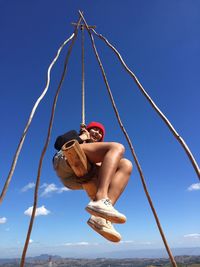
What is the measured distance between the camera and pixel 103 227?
12.3ft

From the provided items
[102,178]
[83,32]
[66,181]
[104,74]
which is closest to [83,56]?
[83,32]

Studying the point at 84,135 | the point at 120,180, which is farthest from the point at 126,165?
the point at 84,135

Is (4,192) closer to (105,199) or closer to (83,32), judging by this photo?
(105,199)

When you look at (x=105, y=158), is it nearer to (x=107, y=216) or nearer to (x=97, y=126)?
(x=107, y=216)

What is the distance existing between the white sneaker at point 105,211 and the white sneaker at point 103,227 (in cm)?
9

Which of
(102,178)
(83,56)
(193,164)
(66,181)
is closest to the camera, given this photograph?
(193,164)

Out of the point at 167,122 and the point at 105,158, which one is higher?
the point at 167,122

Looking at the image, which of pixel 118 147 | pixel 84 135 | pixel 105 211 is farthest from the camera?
pixel 84 135

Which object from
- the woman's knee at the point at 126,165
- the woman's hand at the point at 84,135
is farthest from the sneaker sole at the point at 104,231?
the woman's hand at the point at 84,135

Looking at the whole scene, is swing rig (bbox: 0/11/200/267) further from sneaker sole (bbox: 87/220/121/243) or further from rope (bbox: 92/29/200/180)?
sneaker sole (bbox: 87/220/121/243)

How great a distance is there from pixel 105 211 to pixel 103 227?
22 centimetres

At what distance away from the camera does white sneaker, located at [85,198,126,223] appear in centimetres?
368

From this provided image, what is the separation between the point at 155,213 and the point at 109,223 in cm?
285

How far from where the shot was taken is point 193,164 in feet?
12.6
